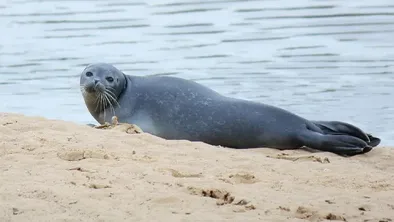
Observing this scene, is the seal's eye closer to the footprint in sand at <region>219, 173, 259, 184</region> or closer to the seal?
the seal

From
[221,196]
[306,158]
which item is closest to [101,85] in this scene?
[306,158]

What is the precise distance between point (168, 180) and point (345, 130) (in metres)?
2.56

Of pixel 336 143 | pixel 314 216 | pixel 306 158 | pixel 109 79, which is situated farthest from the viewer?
pixel 109 79

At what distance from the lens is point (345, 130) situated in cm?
874

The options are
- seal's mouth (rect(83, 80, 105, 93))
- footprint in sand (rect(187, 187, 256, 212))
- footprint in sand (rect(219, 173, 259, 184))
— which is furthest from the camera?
seal's mouth (rect(83, 80, 105, 93))

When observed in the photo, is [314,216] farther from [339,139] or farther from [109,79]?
[109,79]

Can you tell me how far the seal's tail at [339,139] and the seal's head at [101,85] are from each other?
1642mm

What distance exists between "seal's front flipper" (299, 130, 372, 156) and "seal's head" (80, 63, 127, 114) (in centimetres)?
166

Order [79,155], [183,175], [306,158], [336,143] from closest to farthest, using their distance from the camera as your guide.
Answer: [183,175] → [79,155] → [306,158] → [336,143]

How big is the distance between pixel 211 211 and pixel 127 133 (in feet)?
8.28

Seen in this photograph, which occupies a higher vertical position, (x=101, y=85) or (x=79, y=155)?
(x=79, y=155)

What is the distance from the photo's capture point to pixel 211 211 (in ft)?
19.1

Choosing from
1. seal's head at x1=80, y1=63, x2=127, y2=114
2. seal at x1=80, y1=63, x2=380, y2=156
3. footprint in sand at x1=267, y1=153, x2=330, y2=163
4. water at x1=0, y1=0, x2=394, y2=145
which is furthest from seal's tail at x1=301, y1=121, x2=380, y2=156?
seal's head at x1=80, y1=63, x2=127, y2=114

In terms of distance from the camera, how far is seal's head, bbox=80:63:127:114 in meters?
9.42
